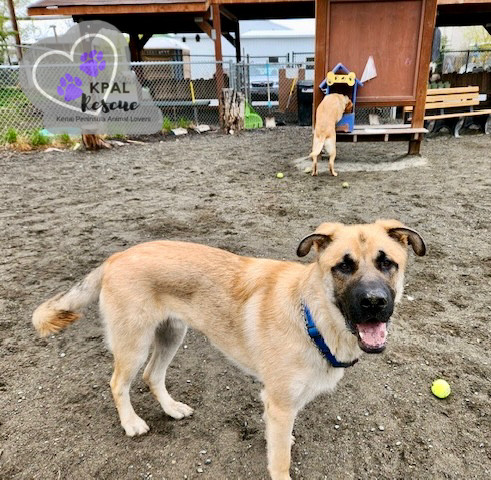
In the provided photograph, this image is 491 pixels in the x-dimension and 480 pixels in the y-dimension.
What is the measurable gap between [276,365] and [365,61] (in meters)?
8.04

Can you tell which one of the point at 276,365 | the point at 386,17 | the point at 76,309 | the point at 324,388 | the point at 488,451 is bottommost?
the point at 488,451

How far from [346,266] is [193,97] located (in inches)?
512

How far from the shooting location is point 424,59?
796 centimetres

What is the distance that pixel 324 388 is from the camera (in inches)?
78.4

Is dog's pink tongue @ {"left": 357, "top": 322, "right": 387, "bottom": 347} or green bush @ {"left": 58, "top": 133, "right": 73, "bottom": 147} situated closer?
dog's pink tongue @ {"left": 357, "top": 322, "right": 387, "bottom": 347}

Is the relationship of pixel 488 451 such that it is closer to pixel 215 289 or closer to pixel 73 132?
Result: pixel 215 289

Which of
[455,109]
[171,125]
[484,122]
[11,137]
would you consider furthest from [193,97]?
[484,122]

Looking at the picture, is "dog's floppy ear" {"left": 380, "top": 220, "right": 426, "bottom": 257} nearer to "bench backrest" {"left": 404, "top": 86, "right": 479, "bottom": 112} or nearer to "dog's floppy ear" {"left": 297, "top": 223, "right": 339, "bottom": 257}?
"dog's floppy ear" {"left": 297, "top": 223, "right": 339, "bottom": 257}

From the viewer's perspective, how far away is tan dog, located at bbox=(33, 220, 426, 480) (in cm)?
186

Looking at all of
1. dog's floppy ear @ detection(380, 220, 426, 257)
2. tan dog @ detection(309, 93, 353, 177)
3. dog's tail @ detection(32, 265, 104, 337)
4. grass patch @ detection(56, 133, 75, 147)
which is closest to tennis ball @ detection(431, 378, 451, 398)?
dog's floppy ear @ detection(380, 220, 426, 257)

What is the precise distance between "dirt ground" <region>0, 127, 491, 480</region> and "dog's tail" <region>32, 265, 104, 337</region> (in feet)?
2.41

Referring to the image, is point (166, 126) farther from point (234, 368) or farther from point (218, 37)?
point (234, 368)

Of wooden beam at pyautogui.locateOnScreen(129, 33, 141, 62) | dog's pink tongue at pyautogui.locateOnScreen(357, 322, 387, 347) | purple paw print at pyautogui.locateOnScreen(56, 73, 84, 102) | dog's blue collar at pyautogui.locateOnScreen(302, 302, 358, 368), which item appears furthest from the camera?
wooden beam at pyautogui.locateOnScreen(129, 33, 141, 62)

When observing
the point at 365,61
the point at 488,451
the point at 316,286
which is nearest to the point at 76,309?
the point at 316,286
